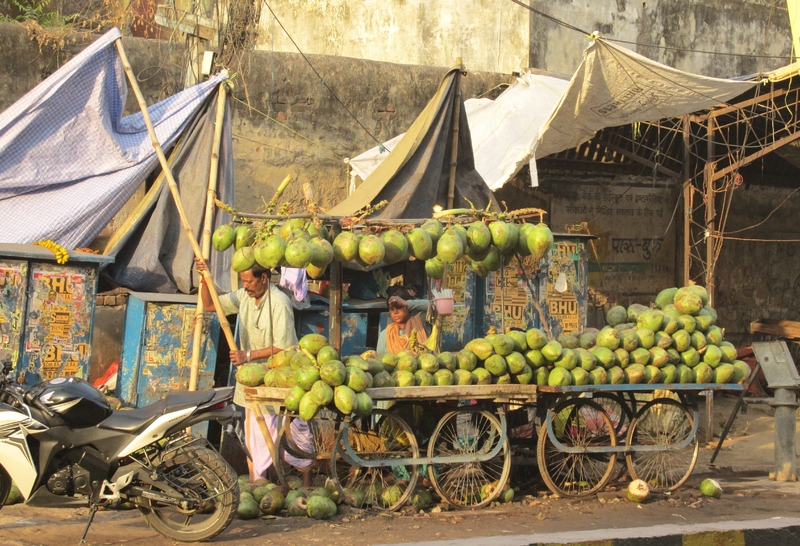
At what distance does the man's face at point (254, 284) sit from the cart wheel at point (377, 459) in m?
1.17

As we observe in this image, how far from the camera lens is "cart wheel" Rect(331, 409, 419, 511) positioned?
219 inches

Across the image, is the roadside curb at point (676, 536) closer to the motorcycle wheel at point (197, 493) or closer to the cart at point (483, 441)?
the cart at point (483, 441)

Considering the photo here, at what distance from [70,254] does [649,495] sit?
14.4 ft

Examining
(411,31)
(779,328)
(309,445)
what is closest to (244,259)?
(309,445)

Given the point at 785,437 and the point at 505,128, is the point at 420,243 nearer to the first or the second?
the point at 785,437

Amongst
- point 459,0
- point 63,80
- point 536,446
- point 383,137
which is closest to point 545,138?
point 383,137

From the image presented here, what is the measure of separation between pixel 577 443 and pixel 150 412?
9.23 ft

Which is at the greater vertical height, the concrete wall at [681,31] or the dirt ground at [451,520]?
the concrete wall at [681,31]

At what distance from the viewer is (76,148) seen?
25.3 feet

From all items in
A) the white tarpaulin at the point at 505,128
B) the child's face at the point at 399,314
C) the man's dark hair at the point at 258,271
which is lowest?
the child's face at the point at 399,314

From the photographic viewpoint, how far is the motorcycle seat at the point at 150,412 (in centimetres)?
476

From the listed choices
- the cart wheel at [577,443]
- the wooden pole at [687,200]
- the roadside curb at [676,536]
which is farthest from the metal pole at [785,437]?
the wooden pole at [687,200]

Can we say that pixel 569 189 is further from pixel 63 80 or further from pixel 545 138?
pixel 63 80

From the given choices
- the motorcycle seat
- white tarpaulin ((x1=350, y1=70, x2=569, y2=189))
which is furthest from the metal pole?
the motorcycle seat
